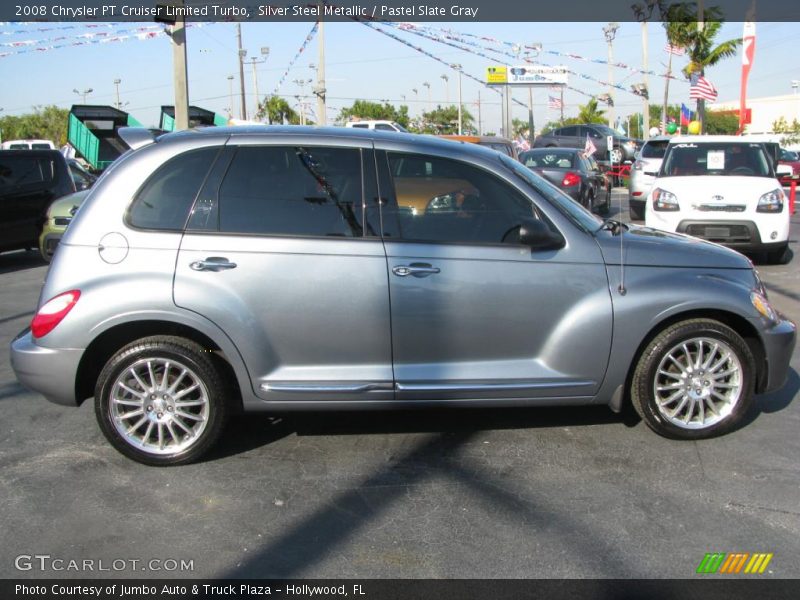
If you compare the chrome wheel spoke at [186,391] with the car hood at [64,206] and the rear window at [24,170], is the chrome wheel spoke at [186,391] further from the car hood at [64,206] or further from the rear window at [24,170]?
the rear window at [24,170]

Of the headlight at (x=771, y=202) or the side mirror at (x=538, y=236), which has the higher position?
the side mirror at (x=538, y=236)

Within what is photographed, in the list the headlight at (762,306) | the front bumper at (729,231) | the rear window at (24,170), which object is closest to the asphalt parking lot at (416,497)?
the headlight at (762,306)

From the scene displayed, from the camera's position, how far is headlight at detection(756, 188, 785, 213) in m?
10.4

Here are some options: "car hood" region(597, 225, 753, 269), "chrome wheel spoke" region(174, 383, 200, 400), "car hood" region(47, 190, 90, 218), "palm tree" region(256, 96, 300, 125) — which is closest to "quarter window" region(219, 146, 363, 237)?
"chrome wheel spoke" region(174, 383, 200, 400)

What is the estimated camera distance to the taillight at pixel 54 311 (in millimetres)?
4371

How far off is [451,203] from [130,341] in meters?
2.00

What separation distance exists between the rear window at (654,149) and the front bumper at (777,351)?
1541 cm

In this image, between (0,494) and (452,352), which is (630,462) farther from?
(0,494)

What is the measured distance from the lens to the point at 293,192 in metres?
4.54

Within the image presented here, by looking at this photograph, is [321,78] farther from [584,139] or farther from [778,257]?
[778,257]

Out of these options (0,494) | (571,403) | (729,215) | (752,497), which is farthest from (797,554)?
(729,215)

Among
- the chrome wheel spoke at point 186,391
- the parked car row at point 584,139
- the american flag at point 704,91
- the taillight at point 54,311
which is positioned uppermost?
the american flag at point 704,91

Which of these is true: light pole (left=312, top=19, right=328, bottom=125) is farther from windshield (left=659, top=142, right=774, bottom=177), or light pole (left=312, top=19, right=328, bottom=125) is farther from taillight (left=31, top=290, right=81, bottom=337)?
taillight (left=31, top=290, right=81, bottom=337)

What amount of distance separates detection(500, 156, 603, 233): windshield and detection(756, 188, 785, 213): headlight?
6.27 m
